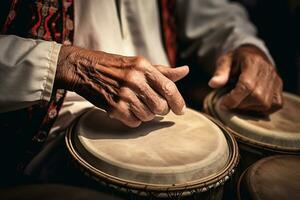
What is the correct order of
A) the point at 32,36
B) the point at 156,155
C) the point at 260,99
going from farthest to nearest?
the point at 260,99
the point at 32,36
the point at 156,155

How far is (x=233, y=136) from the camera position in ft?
4.20

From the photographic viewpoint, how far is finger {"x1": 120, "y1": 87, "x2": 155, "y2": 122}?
1113 mm

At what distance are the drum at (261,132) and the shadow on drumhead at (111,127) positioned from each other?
281 mm

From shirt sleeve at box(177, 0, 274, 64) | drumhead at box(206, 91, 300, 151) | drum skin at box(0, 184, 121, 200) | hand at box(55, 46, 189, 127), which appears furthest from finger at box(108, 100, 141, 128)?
shirt sleeve at box(177, 0, 274, 64)

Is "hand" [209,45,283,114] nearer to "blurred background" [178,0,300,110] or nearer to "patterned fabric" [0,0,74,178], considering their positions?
"patterned fabric" [0,0,74,178]

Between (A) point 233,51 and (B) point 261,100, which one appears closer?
(B) point 261,100

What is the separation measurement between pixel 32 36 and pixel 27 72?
0.77 feet

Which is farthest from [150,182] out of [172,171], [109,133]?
[109,133]

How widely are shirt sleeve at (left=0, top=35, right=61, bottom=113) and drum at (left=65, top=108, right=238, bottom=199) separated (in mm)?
175

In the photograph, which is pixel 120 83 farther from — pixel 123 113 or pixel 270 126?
pixel 270 126

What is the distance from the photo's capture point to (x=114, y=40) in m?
1.57

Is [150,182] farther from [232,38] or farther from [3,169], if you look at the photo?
[232,38]

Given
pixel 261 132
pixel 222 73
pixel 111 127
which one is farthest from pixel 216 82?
pixel 111 127

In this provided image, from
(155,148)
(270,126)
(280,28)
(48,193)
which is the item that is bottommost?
(280,28)
